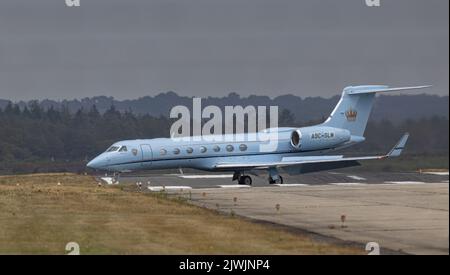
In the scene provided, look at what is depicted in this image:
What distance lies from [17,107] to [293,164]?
73089 millimetres

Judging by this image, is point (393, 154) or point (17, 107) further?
point (17, 107)

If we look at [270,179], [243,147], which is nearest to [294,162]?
[270,179]

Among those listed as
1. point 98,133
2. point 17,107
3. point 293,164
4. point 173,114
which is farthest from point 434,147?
point 17,107

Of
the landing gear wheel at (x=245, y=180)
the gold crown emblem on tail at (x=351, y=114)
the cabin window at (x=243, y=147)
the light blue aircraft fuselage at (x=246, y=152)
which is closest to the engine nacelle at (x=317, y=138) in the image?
the light blue aircraft fuselage at (x=246, y=152)

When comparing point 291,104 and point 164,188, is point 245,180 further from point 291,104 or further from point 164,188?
point 291,104

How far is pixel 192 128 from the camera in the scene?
277 feet

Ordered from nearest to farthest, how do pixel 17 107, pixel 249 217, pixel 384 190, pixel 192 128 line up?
pixel 249 217 → pixel 384 190 → pixel 192 128 → pixel 17 107

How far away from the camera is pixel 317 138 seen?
202 feet

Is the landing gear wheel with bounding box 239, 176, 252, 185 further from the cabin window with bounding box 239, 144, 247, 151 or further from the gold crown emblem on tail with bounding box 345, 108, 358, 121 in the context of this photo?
the gold crown emblem on tail with bounding box 345, 108, 358, 121

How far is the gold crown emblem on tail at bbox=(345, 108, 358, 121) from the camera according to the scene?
64.0m

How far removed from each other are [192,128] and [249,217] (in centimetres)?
5240
